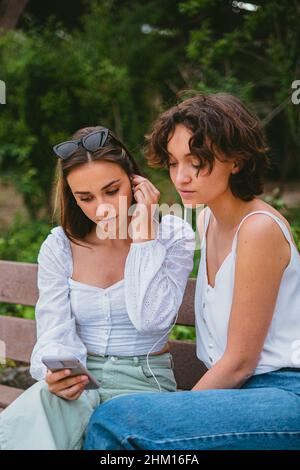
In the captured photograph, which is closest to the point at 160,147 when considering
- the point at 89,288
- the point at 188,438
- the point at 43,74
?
the point at 89,288

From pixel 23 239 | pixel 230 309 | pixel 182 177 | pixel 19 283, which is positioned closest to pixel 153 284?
pixel 230 309

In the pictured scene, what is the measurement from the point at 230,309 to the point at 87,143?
0.82 meters

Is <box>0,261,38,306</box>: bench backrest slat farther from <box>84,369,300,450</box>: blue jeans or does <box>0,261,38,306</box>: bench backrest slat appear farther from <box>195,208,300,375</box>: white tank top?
<box>84,369,300,450</box>: blue jeans

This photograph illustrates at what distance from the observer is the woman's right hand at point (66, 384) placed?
7.09 feet

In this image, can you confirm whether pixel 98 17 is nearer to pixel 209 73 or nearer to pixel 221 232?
pixel 209 73

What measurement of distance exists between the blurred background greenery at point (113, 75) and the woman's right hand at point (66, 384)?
12.7 feet

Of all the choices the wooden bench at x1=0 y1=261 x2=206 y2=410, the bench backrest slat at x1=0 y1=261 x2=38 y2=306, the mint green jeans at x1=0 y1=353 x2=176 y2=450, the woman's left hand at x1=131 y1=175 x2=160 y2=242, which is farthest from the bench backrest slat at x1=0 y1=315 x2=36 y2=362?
the woman's left hand at x1=131 y1=175 x2=160 y2=242

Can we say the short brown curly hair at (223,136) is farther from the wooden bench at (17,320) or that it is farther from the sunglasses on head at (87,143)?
the wooden bench at (17,320)

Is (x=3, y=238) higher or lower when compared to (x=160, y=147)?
lower

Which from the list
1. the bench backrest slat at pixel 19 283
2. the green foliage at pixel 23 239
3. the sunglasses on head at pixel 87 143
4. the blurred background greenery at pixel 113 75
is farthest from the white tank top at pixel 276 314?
the blurred background greenery at pixel 113 75

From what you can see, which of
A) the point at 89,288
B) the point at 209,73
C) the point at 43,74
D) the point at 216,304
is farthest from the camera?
the point at 43,74

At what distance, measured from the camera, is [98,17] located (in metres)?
7.17

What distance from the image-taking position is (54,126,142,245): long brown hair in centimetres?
249

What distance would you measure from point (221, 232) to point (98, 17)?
5.34 metres
